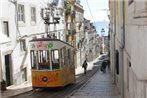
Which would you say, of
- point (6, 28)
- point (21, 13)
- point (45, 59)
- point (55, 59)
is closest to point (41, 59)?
point (45, 59)

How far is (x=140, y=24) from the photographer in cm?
716

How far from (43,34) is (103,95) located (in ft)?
58.1

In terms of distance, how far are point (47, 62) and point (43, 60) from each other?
0.25 meters

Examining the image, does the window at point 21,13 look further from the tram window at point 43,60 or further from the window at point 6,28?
the tram window at point 43,60

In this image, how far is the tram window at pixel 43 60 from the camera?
66.6ft

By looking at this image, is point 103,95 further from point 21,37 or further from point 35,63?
point 21,37

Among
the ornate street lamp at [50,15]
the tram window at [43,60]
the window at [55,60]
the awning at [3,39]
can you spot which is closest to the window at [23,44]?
the awning at [3,39]

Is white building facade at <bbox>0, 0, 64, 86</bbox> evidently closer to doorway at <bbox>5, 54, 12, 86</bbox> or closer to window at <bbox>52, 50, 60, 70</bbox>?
doorway at <bbox>5, 54, 12, 86</bbox>

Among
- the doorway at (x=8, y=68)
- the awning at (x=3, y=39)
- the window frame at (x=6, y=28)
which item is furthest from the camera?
the doorway at (x=8, y=68)

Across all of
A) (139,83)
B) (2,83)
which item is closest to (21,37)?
(2,83)

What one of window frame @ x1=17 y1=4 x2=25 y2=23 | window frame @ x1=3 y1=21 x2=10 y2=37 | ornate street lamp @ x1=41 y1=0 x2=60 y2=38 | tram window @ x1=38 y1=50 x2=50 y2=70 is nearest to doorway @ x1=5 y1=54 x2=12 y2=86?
window frame @ x1=3 y1=21 x2=10 y2=37

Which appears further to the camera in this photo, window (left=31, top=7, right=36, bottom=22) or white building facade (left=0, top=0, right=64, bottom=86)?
window (left=31, top=7, right=36, bottom=22)

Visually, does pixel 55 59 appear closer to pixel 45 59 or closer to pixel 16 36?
pixel 45 59

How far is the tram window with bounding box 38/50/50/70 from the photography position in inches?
799
